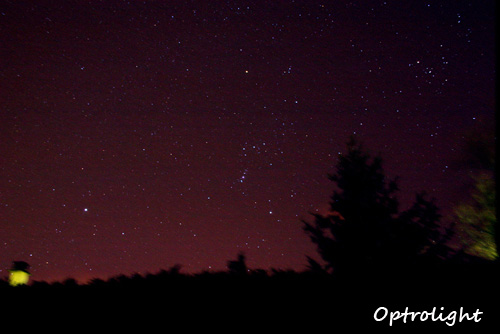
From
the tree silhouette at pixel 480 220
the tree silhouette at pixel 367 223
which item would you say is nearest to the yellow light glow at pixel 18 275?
the tree silhouette at pixel 367 223

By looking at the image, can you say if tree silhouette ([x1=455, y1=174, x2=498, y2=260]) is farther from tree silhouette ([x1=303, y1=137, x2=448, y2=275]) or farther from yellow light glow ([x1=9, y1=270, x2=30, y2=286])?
yellow light glow ([x1=9, y1=270, x2=30, y2=286])

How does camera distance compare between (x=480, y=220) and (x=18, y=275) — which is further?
(x=480, y=220)

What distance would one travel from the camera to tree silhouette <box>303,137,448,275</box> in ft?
35.2

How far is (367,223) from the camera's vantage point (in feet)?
36.7

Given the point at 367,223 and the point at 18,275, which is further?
the point at 367,223

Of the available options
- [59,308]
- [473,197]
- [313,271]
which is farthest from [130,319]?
[473,197]

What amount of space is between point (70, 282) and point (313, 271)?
235 centimetres

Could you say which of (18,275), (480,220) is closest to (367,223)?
(480,220)

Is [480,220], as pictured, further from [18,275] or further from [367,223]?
[18,275]

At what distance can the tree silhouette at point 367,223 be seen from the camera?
10.7 metres

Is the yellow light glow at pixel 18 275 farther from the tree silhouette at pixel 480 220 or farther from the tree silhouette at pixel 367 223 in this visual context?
the tree silhouette at pixel 480 220

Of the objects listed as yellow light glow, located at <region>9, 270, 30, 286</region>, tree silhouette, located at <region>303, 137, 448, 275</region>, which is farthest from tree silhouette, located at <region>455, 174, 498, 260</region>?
yellow light glow, located at <region>9, 270, 30, 286</region>

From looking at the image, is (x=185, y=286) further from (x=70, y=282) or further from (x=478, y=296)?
(x=478, y=296)

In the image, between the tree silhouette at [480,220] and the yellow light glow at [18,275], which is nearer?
the yellow light glow at [18,275]
